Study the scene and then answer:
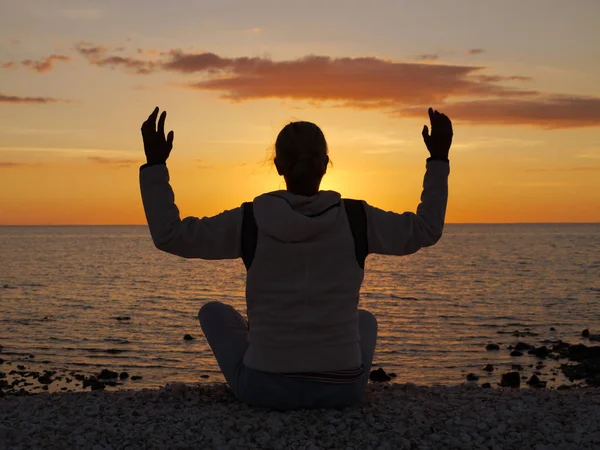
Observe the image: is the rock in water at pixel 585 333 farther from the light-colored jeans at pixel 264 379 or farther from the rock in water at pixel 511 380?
the light-colored jeans at pixel 264 379

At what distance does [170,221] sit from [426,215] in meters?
2.05

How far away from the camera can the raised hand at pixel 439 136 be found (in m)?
5.59

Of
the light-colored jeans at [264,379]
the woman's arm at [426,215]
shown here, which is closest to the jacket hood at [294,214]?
the woman's arm at [426,215]

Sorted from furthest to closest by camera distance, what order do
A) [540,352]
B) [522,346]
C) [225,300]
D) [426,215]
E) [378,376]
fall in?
1. [225,300]
2. [522,346]
3. [540,352]
4. [378,376]
5. [426,215]

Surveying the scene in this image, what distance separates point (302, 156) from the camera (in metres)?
5.13

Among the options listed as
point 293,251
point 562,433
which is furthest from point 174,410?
point 562,433

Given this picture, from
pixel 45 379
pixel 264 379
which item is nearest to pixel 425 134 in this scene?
pixel 264 379

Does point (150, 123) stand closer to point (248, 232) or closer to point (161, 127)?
point (161, 127)

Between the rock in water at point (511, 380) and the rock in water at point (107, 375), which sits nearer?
the rock in water at point (511, 380)

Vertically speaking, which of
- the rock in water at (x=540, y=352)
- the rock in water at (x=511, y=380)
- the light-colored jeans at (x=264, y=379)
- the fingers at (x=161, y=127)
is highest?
the fingers at (x=161, y=127)

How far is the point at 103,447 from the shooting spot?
534cm

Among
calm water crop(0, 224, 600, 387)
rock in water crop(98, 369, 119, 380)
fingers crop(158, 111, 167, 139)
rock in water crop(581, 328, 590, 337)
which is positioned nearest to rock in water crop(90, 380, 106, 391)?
rock in water crop(98, 369, 119, 380)

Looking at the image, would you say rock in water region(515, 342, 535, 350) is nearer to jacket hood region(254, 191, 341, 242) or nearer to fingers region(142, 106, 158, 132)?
jacket hood region(254, 191, 341, 242)

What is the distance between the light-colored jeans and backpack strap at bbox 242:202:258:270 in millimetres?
1144
